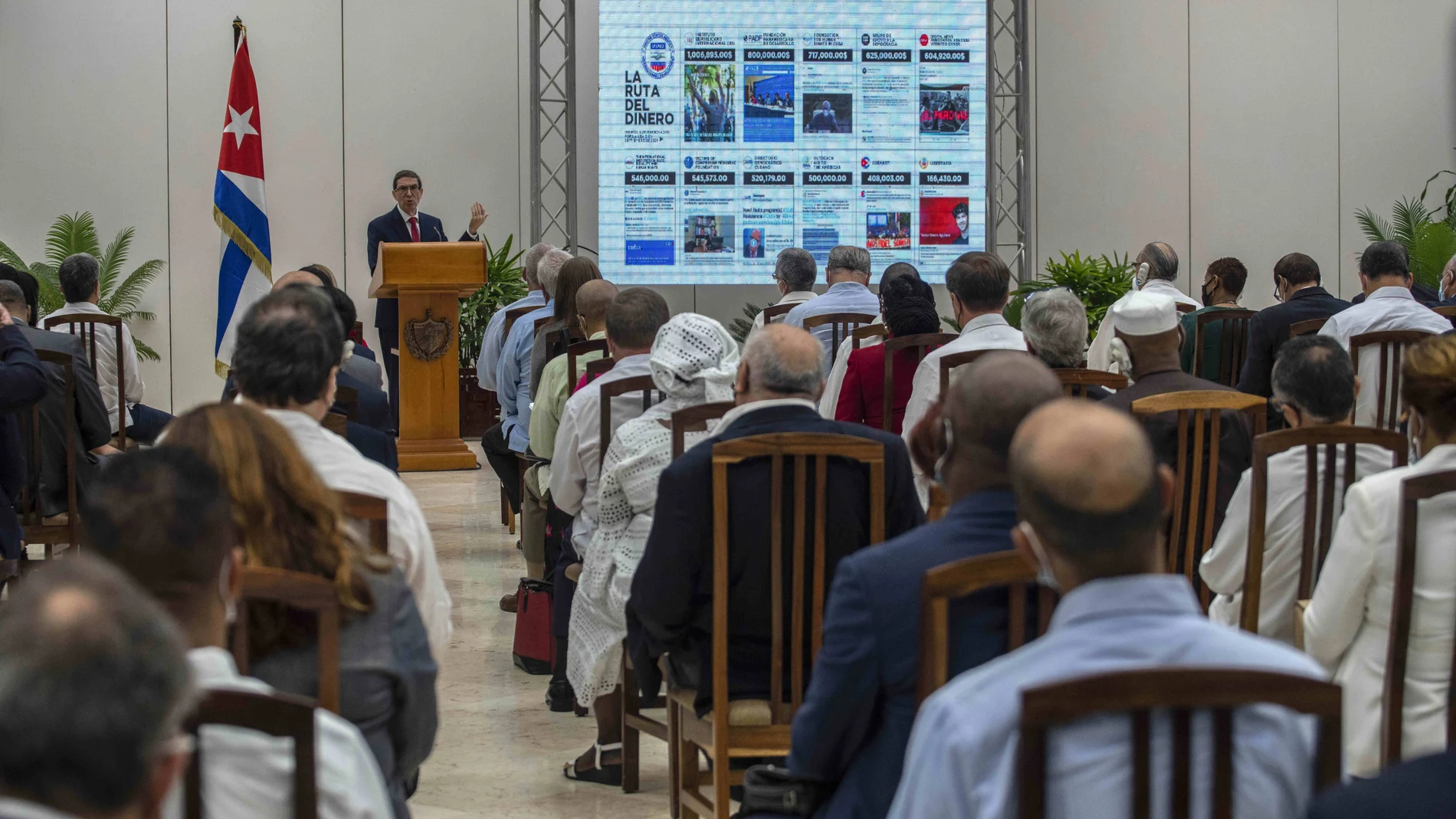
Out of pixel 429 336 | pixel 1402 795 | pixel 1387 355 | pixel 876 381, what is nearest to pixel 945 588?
pixel 1402 795

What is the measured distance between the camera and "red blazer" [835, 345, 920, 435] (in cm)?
444

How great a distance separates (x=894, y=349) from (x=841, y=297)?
2.39 metres

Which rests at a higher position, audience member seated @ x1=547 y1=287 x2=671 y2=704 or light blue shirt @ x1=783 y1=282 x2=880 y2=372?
light blue shirt @ x1=783 y1=282 x2=880 y2=372

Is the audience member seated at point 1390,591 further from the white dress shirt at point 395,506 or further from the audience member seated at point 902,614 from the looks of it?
the white dress shirt at point 395,506

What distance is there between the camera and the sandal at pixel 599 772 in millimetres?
3467

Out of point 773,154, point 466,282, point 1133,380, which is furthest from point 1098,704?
point 773,154

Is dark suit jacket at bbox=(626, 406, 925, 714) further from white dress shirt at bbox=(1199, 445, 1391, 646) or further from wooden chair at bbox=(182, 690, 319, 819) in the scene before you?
wooden chair at bbox=(182, 690, 319, 819)

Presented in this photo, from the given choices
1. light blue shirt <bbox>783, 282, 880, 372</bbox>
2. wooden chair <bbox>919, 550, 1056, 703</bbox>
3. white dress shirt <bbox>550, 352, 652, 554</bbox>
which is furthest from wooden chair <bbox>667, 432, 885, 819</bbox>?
light blue shirt <bbox>783, 282, 880, 372</bbox>

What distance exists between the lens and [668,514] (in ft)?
8.33

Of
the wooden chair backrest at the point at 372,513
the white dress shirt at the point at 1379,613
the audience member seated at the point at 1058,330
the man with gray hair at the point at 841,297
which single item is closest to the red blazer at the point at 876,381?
the audience member seated at the point at 1058,330

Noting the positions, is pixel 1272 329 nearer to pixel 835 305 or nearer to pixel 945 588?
pixel 835 305

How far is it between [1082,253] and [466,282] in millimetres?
5057

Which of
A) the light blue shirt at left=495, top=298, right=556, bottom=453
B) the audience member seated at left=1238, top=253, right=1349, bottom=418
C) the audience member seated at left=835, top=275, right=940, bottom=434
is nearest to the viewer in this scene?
the audience member seated at left=835, top=275, right=940, bottom=434

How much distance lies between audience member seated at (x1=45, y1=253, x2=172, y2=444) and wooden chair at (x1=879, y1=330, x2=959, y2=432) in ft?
10.6
